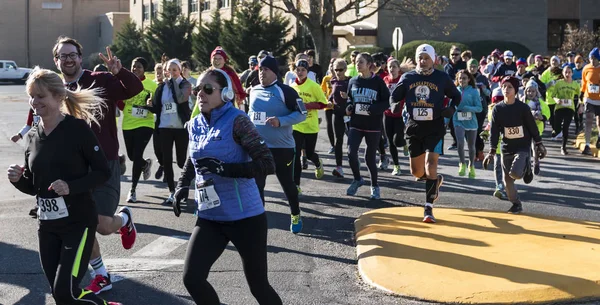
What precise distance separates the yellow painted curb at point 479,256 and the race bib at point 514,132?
3.25ft

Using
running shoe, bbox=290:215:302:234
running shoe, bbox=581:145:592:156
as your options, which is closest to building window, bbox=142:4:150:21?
running shoe, bbox=581:145:592:156

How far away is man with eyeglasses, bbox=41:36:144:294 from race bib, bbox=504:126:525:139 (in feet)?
16.8

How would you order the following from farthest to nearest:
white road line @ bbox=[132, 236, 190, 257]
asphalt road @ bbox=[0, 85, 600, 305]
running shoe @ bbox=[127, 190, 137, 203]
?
1. running shoe @ bbox=[127, 190, 137, 203]
2. white road line @ bbox=[132, 236, 190, 257]
3. asphalt road @ bbox=[0, 85, 600, 305]

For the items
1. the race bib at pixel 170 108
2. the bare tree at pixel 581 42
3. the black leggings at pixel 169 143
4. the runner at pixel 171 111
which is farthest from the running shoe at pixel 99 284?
the bare tree at pixel 581 42

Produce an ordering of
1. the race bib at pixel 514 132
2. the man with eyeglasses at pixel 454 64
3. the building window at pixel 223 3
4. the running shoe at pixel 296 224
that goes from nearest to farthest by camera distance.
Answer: the running shoe at pixel 296 224, the race bib at pixel 514 132, the man with eyeglasses at pixel 454 64, the building window at pixel 223 3

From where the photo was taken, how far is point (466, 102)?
13.8 m

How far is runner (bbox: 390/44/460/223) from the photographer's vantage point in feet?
31.2

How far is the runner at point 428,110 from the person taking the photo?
9.51 metres

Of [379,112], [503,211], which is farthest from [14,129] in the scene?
[503,211]

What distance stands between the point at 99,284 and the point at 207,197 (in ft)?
6.34

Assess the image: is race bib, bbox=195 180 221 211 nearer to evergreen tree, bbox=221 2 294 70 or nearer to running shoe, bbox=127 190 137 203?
running shoe, bbox=127 190 137 203

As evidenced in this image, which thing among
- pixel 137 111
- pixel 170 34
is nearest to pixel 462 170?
pixel 137 111

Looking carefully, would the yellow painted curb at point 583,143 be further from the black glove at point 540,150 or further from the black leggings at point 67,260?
the black leggings at point 67,260

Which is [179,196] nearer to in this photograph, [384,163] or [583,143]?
[384,163]
